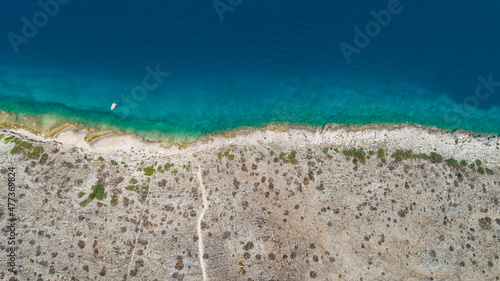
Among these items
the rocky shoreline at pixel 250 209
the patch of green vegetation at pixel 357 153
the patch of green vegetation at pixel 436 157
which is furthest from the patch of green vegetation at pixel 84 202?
the patch of green vegetation at pixel 436 157

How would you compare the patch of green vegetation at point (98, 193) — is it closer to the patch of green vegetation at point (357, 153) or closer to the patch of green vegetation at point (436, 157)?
the patch of green vegetation at point (357, 153)

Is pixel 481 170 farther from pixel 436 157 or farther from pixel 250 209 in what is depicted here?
pixel 250 209

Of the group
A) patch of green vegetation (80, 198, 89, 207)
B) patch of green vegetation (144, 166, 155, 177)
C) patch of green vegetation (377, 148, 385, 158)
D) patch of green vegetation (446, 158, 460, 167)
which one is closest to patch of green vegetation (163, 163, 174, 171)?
patch of green vegetation (144, 166, 155, 177)

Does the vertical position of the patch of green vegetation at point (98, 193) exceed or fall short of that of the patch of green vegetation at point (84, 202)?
it exceeds it

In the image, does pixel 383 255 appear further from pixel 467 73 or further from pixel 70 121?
pixel 70 121

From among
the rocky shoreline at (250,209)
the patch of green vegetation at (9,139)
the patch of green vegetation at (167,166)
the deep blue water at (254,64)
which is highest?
the deep blue water at (254,64)

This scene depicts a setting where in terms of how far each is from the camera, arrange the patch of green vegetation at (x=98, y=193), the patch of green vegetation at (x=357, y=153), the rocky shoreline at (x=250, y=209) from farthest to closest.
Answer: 1. the patch of green vegetation at (x=357, y=153)
2. the patch of green vegetation at (x=98, y=193)
3. the rocky shoreline at (x=250, y=209)
